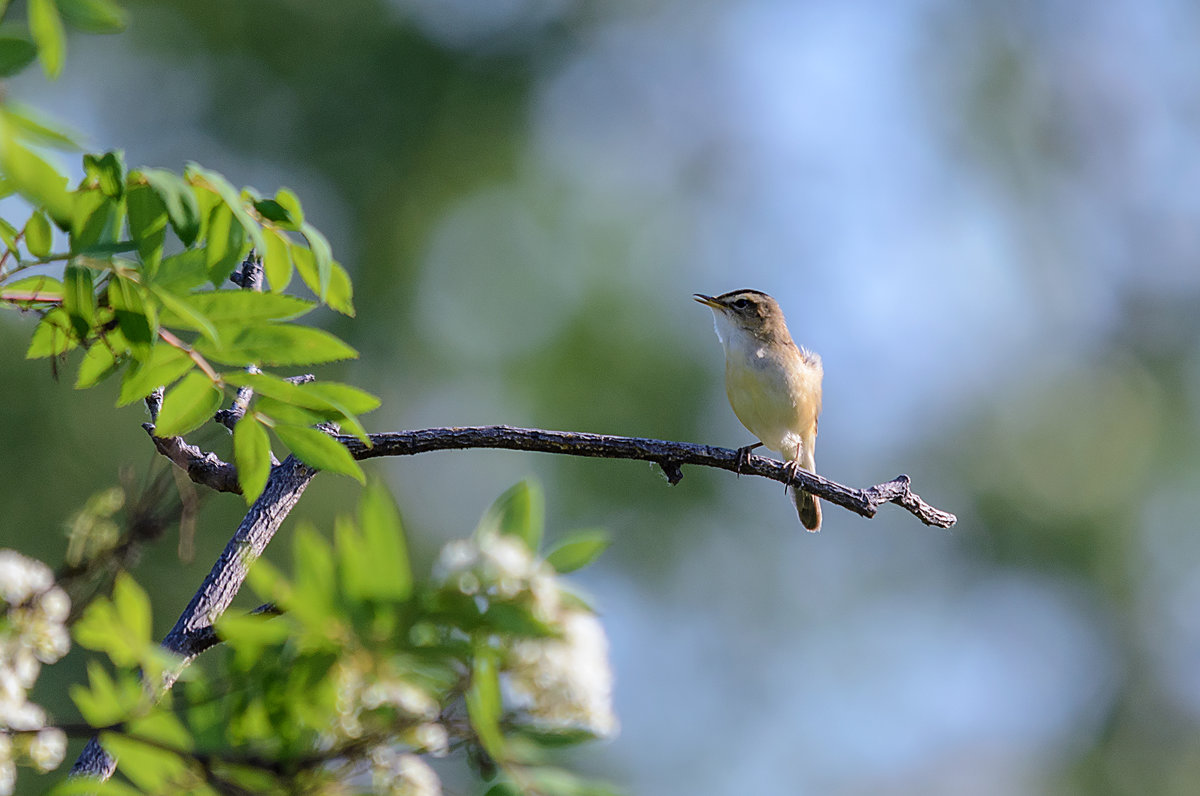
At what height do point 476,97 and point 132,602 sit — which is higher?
point 476,97

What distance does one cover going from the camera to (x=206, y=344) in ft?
6.23

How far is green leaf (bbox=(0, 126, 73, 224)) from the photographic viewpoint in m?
1.19

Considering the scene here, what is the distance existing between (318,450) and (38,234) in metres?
0.58

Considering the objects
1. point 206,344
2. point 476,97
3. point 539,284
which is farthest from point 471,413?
point 206,344

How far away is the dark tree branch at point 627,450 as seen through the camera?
277 centimetres

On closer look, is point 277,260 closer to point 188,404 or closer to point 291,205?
point 291,205

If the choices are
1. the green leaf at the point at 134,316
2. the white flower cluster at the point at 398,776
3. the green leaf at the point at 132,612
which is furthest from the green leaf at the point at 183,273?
the white flower cluster at the point at 398,776

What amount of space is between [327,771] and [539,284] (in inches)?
681

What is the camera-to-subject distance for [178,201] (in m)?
1.67

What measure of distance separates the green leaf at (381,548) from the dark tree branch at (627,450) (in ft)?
4.44

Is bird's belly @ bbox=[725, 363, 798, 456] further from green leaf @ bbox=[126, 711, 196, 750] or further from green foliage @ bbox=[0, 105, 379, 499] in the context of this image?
green leaf @ bbox=[126, 711, 196, 750]

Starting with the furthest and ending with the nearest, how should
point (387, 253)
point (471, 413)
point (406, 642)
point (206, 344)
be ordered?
point (387, 253)
point (471, 413)
point (206, 344)
point (406, 642)

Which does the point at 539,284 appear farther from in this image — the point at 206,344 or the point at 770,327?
the point at 206,344

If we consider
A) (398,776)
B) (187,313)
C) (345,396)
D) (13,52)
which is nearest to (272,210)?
(345,396)
